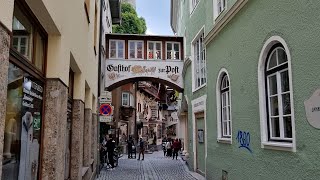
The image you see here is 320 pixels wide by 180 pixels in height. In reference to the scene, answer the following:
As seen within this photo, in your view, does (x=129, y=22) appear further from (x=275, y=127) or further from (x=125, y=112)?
(x=275, y=127)

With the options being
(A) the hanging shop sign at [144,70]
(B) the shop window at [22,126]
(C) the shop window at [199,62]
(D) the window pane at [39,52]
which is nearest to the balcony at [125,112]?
(A) the hanging shop sign at [144,70]

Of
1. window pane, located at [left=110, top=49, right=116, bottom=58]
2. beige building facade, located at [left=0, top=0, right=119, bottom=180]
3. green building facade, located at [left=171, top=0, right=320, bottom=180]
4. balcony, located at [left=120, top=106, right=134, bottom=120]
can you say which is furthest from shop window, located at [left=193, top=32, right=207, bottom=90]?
balcony, located at [left=120, top=106, right=134, bottom=120]

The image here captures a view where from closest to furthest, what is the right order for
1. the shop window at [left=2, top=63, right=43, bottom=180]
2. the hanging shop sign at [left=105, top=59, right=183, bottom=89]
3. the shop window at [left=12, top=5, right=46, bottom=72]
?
the shop window at [left=2, top=63, right=43, bottom=180], the shop window at [left=12, top=5, right=46, bottom=72], the hanging shop sign at [left=105, top=59, right=183, bottom=89]

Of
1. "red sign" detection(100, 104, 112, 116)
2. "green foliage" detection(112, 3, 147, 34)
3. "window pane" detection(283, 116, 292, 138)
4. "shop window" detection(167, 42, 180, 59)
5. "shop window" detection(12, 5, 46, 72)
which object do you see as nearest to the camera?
"shop window" detection(12, 5, 46, 72)

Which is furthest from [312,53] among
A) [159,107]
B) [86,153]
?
[159,107]

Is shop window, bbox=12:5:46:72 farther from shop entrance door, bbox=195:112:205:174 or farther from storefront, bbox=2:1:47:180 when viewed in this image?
shop entrance door, bbox=195:112:205:174

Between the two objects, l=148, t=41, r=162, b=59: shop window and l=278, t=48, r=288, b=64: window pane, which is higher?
l=148, t=41, r=162, b=59: shop window

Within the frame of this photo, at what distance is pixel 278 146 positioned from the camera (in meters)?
6.77

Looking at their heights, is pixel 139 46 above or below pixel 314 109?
above

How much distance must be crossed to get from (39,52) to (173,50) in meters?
19.7

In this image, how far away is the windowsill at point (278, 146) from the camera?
632cm

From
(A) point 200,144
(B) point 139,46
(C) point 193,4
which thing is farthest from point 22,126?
(B) point 139,46

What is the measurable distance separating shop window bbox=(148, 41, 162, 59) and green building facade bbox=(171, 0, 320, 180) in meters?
11.6

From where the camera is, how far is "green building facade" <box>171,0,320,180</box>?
5.73 m
